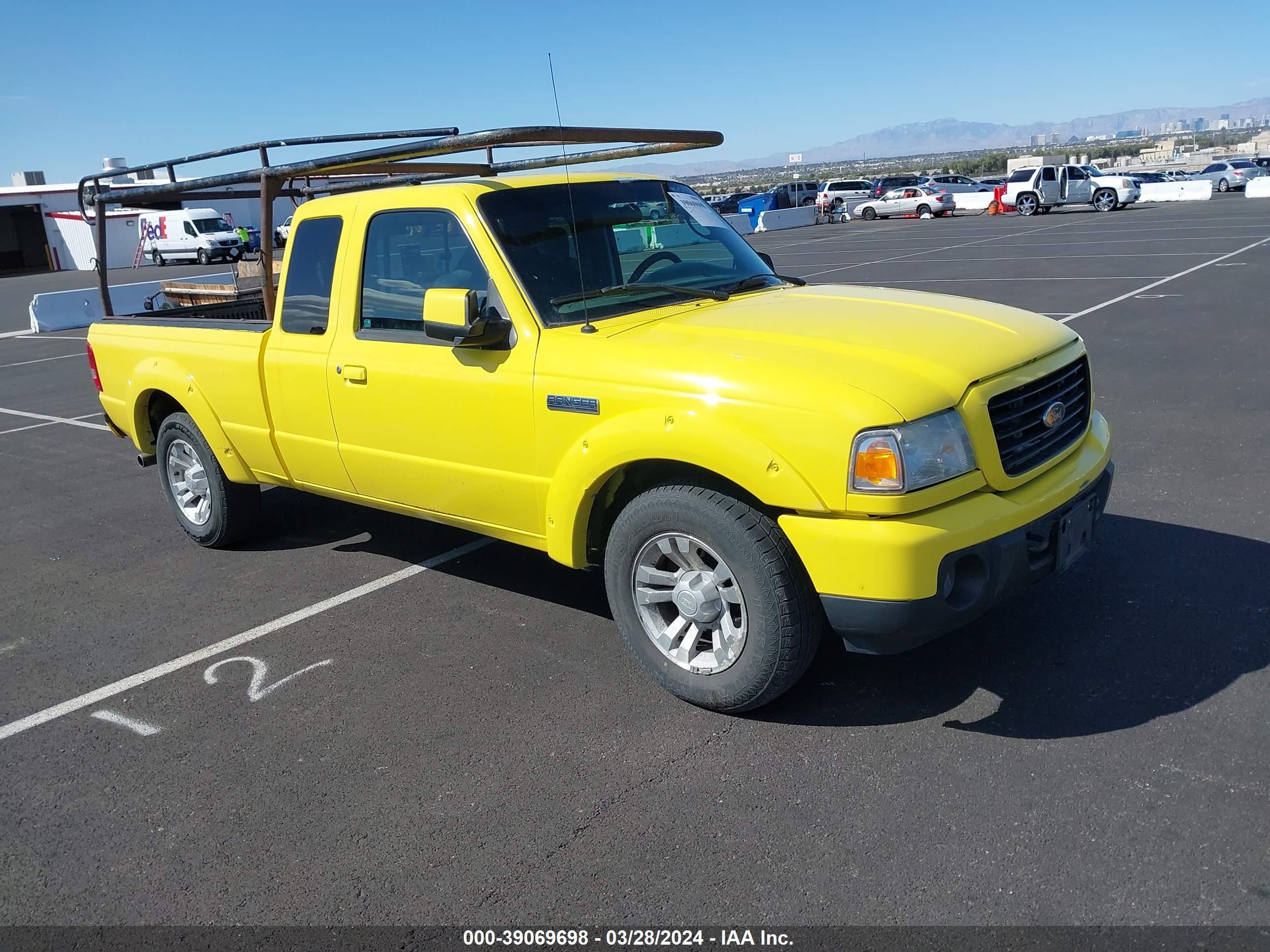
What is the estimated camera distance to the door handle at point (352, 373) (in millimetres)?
4797

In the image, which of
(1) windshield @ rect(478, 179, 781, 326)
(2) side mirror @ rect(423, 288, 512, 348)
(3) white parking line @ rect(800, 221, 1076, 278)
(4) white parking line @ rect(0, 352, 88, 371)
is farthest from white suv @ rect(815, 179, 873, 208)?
(2) side mirror @ rect(423, 288, 512, 348)

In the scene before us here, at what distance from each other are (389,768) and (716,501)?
152 cm

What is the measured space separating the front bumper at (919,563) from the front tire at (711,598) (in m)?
0.13

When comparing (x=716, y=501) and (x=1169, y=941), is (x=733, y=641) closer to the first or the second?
(x=716, y=501)

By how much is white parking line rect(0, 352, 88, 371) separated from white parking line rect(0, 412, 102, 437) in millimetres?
6516

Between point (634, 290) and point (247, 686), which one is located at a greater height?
point (634, 290)

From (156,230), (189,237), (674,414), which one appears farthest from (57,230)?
(674,414)

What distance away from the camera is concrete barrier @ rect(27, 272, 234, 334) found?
77.4ft

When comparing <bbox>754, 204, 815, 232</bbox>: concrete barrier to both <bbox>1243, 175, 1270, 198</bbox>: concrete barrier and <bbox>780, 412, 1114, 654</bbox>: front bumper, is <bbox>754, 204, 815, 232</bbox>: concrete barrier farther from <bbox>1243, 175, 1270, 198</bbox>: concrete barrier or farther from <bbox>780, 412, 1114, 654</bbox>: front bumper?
<bbox>780, 412, 1114, 654</bbox>: front bumper

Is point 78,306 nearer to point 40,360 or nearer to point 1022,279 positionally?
point 40,360

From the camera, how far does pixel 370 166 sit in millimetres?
6629

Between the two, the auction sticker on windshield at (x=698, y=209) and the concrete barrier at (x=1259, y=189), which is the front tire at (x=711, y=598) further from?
the concrete barrier at (x=1259, y=189)

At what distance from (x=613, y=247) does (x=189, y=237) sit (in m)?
47.1

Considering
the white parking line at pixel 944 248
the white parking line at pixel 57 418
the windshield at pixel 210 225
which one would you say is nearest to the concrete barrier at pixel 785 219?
the white parking line at pixel 944 248
